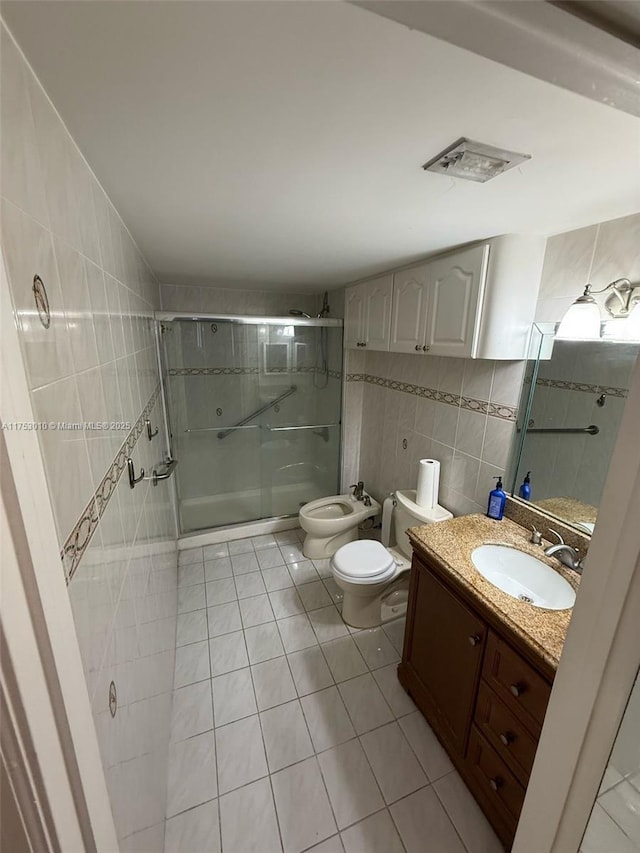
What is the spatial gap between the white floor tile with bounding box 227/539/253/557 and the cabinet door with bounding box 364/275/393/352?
1.83 metres

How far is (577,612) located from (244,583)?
211 cm

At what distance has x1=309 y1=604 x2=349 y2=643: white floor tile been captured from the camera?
1907 millimetres

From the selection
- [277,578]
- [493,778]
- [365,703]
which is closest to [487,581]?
[493,778]

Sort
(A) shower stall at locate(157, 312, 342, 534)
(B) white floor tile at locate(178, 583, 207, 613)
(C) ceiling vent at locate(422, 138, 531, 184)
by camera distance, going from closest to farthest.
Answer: (C) ceiling vent at locate(422, 138, 531, 184) → (B) white floor tile at locate(178, 583, 207, 613) → (A) shower stall at locate(157, 312, 342, 534)

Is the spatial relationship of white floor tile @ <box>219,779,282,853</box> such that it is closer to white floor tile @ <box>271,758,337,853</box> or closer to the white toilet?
white floor tile @ <box>271,758,337,853</box>

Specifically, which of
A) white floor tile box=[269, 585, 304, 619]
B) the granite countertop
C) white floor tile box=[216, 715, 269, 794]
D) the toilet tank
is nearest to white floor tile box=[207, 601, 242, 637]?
white floor tile box=[269, 585, 304, 619]

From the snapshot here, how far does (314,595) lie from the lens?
2.20m

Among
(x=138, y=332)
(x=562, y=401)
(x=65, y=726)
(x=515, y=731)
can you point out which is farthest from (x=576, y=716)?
(x=138, y=332)

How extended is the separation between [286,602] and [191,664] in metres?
0.61

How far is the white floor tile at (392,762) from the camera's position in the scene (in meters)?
1.27

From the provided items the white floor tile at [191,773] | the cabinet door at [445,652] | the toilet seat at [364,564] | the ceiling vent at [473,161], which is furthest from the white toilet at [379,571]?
the ceiling vent at [473,161]

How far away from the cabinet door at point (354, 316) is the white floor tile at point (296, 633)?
6.16 ft

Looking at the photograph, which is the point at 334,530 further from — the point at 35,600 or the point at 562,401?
the point at 35,600

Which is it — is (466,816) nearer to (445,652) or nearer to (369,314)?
(445,652)
